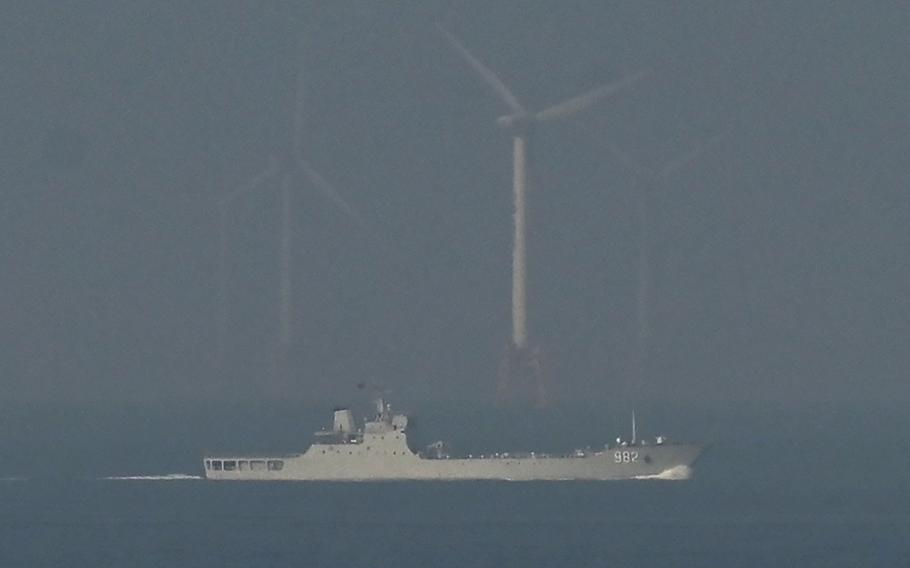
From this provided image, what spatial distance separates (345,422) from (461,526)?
28.9 meters

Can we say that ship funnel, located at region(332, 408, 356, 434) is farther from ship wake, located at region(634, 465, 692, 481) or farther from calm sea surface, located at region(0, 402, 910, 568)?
ship wake, located at region(634, 465, 692, 481)

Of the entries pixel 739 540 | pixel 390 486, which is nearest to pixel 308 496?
pixel 390 486

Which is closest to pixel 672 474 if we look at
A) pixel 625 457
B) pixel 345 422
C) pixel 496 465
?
pixel 625 457

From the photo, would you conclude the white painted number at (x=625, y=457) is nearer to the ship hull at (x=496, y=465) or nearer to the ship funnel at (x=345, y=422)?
the ship hull at (x=496, y=465)

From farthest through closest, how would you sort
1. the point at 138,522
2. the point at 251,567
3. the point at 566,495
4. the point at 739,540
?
the point at 566,495, the point at 138,522, the point at 739,540, the point at 251,567

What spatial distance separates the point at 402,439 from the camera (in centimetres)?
19200

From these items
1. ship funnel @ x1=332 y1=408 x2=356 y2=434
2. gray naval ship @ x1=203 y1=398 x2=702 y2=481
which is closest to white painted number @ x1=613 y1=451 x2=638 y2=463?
gray naval ship @ x1=203 y1=398 x2=702 y2=481

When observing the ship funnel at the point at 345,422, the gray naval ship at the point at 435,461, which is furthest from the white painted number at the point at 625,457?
the ship funnel at the point at 345,422

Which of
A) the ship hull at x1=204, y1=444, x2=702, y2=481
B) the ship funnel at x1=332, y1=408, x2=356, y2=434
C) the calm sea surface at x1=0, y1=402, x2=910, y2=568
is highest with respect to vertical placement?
the ship funnel at x1=332, y1=408, x2=356, y2=434

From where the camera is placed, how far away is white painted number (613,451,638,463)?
194250 mm

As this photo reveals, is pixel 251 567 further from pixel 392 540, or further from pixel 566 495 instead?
pixel 566 495

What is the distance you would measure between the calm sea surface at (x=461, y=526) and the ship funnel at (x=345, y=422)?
396 centimetres

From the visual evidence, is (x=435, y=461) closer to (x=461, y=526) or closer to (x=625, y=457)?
(x=625, y=457)

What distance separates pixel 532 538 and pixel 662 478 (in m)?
39.0
